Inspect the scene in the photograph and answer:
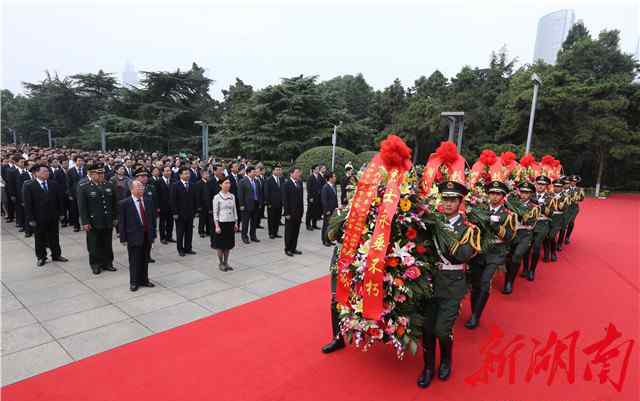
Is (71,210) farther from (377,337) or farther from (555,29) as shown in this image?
(555,29)

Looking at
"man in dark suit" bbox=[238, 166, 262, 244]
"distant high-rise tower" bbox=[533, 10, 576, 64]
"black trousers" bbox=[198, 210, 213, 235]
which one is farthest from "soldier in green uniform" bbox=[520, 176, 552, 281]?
"distant high-rise tower" bbox=[533, 10, 576, 64]

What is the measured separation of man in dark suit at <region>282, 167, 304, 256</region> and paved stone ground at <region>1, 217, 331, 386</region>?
320 mm

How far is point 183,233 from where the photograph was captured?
287 inches

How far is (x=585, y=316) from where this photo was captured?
505cm

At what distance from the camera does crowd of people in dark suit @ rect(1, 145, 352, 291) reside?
550 cm

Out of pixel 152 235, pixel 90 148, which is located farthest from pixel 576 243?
pixel 90 148

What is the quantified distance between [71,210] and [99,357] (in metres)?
6.85

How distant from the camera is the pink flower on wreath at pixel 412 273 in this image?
3.16 meters

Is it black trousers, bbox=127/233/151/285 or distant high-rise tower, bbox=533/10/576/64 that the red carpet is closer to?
black trousers, bbox=127/233/151/285

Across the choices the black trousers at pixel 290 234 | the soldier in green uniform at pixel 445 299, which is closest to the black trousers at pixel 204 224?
the black trousers at pixel 290 234

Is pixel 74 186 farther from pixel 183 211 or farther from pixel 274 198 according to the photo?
pixel 274 198

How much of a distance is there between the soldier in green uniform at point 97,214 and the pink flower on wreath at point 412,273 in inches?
195

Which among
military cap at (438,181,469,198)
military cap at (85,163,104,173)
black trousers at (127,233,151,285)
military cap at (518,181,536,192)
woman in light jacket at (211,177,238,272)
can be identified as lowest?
black trousers at (127,233,151,285)

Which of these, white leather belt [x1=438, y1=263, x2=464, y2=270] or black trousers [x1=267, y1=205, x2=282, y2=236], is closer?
white leather belt [x1=438, y1=263, x2=464, y2=270]
